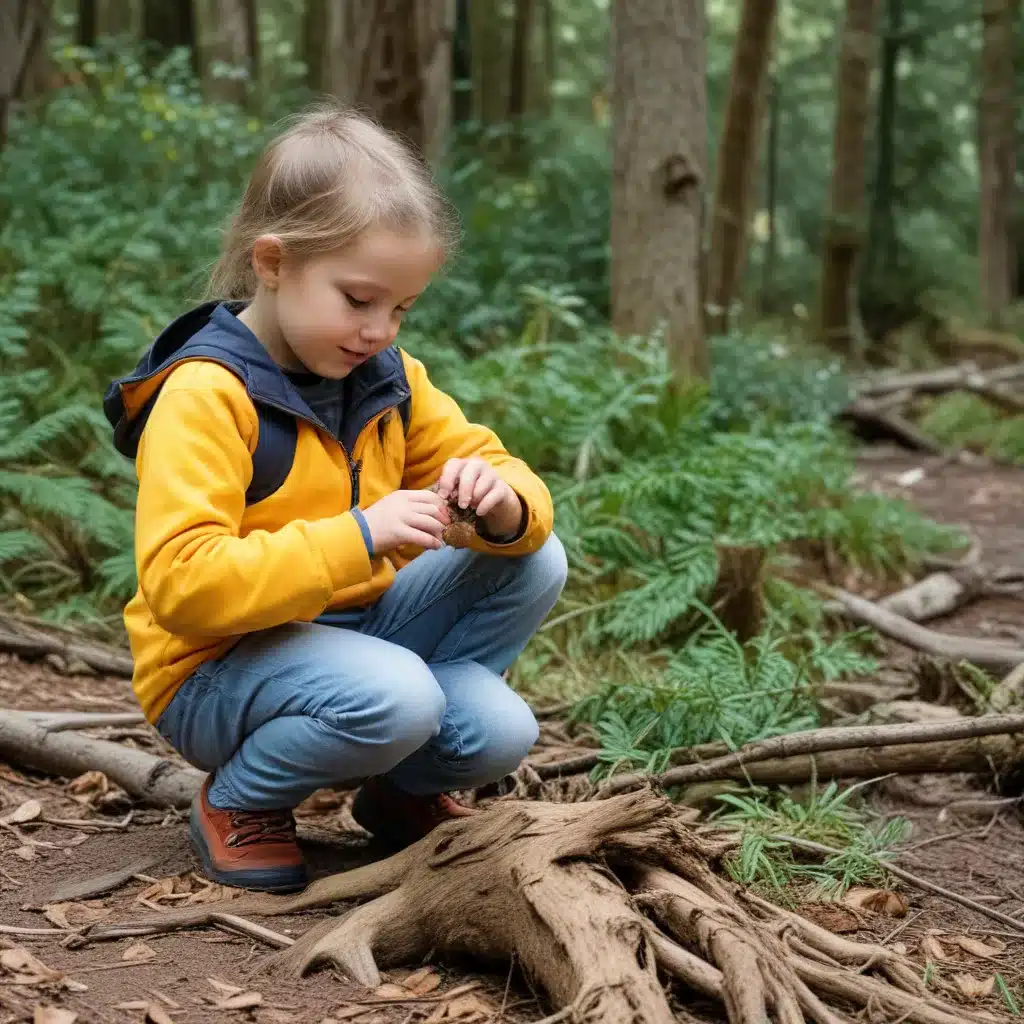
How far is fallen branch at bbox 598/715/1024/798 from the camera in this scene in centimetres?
271

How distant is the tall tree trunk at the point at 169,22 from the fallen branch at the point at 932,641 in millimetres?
10921

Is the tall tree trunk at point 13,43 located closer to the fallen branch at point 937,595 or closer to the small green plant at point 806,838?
the fallen branch at point 937,595

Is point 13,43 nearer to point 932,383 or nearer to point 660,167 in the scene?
point 660,167

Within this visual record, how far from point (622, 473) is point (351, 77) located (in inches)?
123

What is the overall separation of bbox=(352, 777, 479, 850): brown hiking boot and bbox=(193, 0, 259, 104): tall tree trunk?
1068 centimetres

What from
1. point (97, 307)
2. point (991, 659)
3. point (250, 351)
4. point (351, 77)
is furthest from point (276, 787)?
point (351, 77)

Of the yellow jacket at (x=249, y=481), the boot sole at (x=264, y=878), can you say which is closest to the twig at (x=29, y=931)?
the boot sole at (x=264, y=878)

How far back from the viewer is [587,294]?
8242 millimetres

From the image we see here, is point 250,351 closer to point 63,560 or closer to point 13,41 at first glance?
point 63,560

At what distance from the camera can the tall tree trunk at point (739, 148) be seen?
1012cm

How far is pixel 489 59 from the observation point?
1817cm

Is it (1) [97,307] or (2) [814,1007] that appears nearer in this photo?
(2) [814,1007]

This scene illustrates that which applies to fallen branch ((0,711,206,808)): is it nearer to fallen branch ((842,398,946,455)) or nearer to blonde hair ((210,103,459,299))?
blonde hair ((210,103,459,299))

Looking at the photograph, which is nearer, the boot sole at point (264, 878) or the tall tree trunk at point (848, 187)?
the boot sole at point (264, 878)
